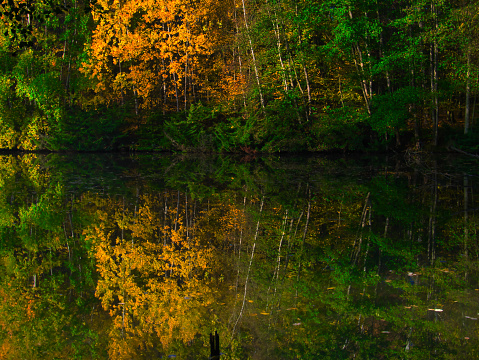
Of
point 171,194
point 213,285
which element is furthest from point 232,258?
point 171,194

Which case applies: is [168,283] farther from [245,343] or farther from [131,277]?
[245,343]

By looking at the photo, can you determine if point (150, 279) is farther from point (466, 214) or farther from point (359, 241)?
point (466, 214)

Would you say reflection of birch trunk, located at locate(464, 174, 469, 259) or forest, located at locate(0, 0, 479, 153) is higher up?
forest, located at locate(0, 0, 479, 153)

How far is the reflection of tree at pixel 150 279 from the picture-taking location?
505 cm

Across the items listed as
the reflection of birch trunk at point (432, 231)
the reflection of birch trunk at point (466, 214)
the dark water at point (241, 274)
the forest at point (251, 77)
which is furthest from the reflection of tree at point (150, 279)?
the forest at point (251, 77)

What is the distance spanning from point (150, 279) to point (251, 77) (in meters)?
25.8

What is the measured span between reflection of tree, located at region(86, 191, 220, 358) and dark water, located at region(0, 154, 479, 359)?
25mm

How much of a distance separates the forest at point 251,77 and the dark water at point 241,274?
14.6 metres

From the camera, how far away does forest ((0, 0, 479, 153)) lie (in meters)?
26.2

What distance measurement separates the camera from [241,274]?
6.88 metres

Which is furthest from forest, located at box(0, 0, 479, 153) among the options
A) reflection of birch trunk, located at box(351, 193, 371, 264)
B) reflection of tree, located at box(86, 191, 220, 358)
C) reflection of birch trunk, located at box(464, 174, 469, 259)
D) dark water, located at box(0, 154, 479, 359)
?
reflection of tree, located at box(86, 191, 220, 358)

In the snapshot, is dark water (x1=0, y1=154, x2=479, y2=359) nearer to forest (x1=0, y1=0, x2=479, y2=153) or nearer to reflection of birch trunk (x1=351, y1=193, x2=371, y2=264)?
reflection of birch trunk (x1=351, y1=193, x2=371, y2=264)

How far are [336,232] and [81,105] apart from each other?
1227 inches

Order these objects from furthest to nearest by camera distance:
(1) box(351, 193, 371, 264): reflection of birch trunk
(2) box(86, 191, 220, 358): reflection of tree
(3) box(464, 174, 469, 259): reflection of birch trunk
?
(3) box(464, 174, 469, 259): reflection of birch trunk → (1) box(351, 193, 371, 264): reflection of birch trunk → (2) box(86, 191, 220, 358): reflection of tree
